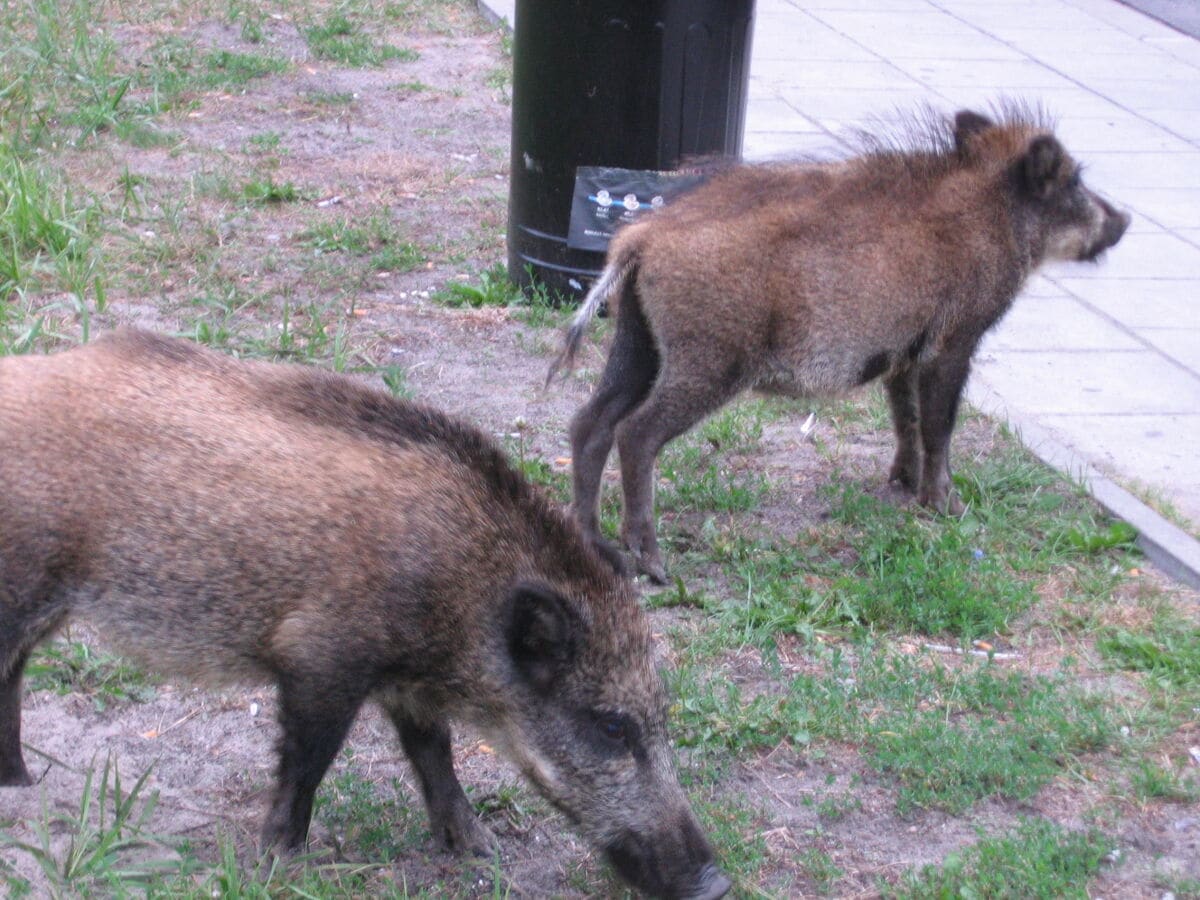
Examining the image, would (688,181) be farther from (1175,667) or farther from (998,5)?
(998,5)

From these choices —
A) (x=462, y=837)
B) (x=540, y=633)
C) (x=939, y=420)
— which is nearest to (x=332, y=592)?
(x=540, y=633)

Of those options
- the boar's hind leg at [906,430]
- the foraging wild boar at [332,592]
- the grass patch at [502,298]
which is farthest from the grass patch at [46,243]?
the boar's hind leg at [906,430]

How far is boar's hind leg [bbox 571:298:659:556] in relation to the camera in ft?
17.4

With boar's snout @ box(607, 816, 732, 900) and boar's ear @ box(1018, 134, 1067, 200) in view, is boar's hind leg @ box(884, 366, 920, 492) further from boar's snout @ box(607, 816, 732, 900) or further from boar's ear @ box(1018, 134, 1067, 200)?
boar's snout @ box(607, 816, 732, 900)

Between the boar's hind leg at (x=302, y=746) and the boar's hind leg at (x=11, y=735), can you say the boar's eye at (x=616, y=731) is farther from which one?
the boar's hind leg at (x=11, y=735)

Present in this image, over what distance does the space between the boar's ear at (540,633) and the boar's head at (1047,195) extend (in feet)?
9.88

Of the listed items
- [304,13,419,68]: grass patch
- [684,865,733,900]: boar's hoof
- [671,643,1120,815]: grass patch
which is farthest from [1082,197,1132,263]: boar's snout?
[304,13,419,68]: grass patch

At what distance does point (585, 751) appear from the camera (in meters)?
3.47

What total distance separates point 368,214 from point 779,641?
456 cm

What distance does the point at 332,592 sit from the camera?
3.37 meters

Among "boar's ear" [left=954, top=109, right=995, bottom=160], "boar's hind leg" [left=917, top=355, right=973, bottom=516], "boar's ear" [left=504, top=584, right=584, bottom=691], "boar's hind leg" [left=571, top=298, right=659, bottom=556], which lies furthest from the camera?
"boar's ear" [left=954, top=109, right=995, bottom=160]

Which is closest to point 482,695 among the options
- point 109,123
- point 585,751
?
point 585,751

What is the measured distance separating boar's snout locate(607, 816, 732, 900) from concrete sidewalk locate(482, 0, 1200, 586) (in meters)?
2.60

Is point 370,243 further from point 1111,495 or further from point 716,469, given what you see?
point 1111,495
